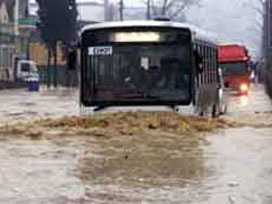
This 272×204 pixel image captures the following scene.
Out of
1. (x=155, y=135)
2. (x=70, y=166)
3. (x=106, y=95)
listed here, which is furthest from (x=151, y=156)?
(x=106, y=95)

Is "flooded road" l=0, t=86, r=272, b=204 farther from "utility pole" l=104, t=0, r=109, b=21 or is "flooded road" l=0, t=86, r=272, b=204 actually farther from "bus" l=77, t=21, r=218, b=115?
"utility pole" l=104, t=0, r=109, b=21

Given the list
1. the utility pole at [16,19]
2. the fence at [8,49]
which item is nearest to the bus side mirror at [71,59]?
the fence at [8,49]

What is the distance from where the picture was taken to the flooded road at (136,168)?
1158cm

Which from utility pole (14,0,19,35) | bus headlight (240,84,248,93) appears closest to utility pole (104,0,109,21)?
utility pole (14,0,19,35)

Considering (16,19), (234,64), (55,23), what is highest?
(16,19)

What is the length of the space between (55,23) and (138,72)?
63.1 metres

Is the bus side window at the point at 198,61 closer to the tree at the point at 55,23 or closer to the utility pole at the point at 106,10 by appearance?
the tree at the point at 55,23

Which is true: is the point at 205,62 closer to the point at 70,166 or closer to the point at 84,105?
the point at 84,105

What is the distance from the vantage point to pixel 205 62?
81.7 feet

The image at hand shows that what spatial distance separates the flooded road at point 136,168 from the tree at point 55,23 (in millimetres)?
62750

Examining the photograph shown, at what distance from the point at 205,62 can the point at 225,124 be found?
316 cm

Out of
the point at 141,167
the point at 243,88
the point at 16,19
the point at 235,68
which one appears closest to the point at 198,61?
the point at 141,167

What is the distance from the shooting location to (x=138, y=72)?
20.6m

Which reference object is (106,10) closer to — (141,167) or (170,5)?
(170,5)
